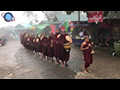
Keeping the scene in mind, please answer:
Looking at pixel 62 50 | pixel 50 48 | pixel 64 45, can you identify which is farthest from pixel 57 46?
pixel 50 48

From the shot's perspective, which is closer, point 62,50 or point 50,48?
point 62,50

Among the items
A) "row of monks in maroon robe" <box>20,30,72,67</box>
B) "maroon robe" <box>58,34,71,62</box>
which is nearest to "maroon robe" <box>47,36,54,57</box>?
"row of monks in maroon robe" <box>20,30,72,67</box>

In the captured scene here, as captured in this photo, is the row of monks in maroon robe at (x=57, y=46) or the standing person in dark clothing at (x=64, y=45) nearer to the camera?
the standing person in dark clothing at (x=64, y=45)

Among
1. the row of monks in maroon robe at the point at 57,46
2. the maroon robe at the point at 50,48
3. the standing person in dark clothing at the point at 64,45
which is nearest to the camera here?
the standing person in dark clothing at the point at 64,45

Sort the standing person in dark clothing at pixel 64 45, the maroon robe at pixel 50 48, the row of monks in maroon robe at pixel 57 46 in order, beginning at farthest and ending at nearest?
the maroon robe at pixel 50 48 < the row of monks in maroon robe at pixel 57 46 < the standing person in dark clothing at pixel 64 45

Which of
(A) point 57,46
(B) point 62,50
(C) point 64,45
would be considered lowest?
(B) point 62,50

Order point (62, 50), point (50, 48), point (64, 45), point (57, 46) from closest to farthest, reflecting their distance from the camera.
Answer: point (64, 45) < point (62, 50) < point (57, 46) < point (50, 48)

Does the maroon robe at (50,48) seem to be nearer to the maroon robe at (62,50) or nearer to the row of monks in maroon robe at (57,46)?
the row of monks in maroon robe at (57,46)

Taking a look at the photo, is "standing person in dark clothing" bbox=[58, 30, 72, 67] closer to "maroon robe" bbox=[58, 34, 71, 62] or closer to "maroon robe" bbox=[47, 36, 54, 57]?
Answer: "maroon robe" bbox=[58, 34, 71, 62]

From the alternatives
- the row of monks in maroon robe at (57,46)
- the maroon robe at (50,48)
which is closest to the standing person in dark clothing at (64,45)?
the row of monks in maroon robe at (57,46)

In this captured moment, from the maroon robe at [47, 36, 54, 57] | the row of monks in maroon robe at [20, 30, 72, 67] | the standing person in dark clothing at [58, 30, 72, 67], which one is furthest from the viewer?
the maroon robe at [47, 36, 54, 57]

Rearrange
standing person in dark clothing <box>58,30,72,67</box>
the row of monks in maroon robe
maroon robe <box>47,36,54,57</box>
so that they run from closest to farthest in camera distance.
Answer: standing person in dark clothing <box>58,30,72,67</box>, the row of monks in maroon robe, maroon robe <box>47,36,54,57</box>

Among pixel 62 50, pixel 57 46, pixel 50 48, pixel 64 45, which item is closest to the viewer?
pixel 64 45

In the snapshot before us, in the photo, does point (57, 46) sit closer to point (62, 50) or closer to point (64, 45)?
point (62, 50)
